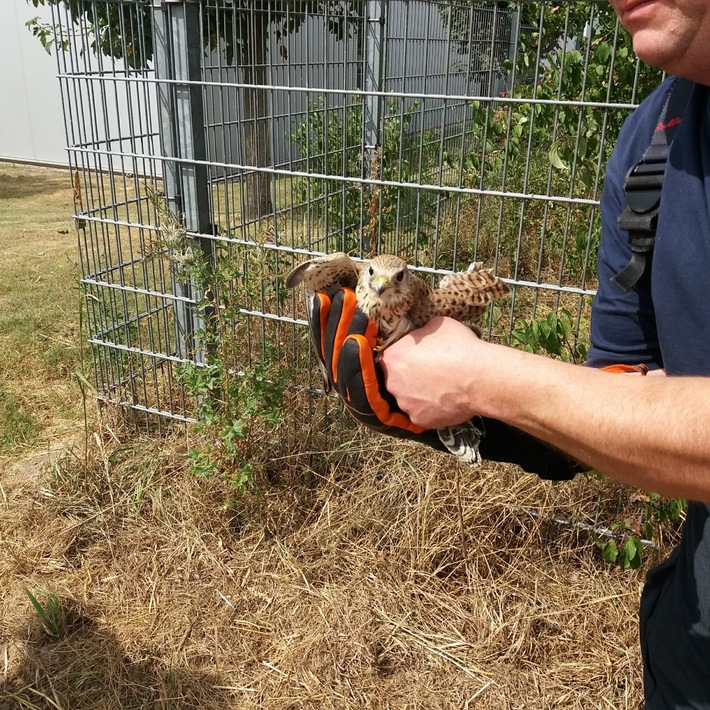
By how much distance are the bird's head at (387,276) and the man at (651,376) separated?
35cm

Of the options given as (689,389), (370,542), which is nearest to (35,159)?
(370,542)

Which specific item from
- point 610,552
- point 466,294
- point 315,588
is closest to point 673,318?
point 466,294

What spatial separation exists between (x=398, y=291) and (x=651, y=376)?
3.18 ft

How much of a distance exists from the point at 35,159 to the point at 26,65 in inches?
65.4

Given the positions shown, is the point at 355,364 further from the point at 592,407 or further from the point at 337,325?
the point at 592,407

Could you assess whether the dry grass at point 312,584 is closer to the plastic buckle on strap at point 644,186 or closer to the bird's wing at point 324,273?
the bird's wing at point 324,273

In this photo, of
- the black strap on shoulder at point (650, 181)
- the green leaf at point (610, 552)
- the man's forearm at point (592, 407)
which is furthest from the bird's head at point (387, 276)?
the green leaf at point (610, 552)

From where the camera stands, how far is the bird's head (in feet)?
6.66

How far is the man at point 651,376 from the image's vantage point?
1.11m

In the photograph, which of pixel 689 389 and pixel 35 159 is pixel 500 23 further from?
pixel 35 159

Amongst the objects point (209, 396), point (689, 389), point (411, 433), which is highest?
point (689, 389)

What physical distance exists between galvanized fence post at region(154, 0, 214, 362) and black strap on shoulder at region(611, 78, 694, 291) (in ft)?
7.07

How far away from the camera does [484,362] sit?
136 cm

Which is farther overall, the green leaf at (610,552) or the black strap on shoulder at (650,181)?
the green leaf at (610,552)
